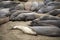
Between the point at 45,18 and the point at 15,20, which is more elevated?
the point at 45,18

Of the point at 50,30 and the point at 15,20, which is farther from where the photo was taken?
the point at 15,20

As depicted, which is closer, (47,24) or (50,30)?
(50,30)

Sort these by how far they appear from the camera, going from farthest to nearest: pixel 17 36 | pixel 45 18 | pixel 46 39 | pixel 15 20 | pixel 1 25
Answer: pixel 15 20 < pixel 1 25 < pixel 45 18 < pixel 17 36 < pixel 46 39

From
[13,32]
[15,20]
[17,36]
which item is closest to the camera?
[17,36]

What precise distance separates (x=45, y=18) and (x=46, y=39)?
558 mm

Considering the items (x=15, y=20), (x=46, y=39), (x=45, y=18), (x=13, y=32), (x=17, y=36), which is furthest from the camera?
(x=15, y=20)

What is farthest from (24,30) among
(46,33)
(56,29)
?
(56,29)

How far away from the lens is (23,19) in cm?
316

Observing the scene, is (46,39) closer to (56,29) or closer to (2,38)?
(56,29)

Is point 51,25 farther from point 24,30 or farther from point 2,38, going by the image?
point 2,38

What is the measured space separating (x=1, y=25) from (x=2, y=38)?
66cm

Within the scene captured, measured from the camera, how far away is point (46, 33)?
211 centimetres

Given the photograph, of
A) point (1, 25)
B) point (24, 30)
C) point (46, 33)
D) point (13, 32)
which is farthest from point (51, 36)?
point (1, 25)

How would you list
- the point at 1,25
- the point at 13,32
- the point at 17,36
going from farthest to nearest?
the point at 1,25
the point at 13,32
the point at 17,36
